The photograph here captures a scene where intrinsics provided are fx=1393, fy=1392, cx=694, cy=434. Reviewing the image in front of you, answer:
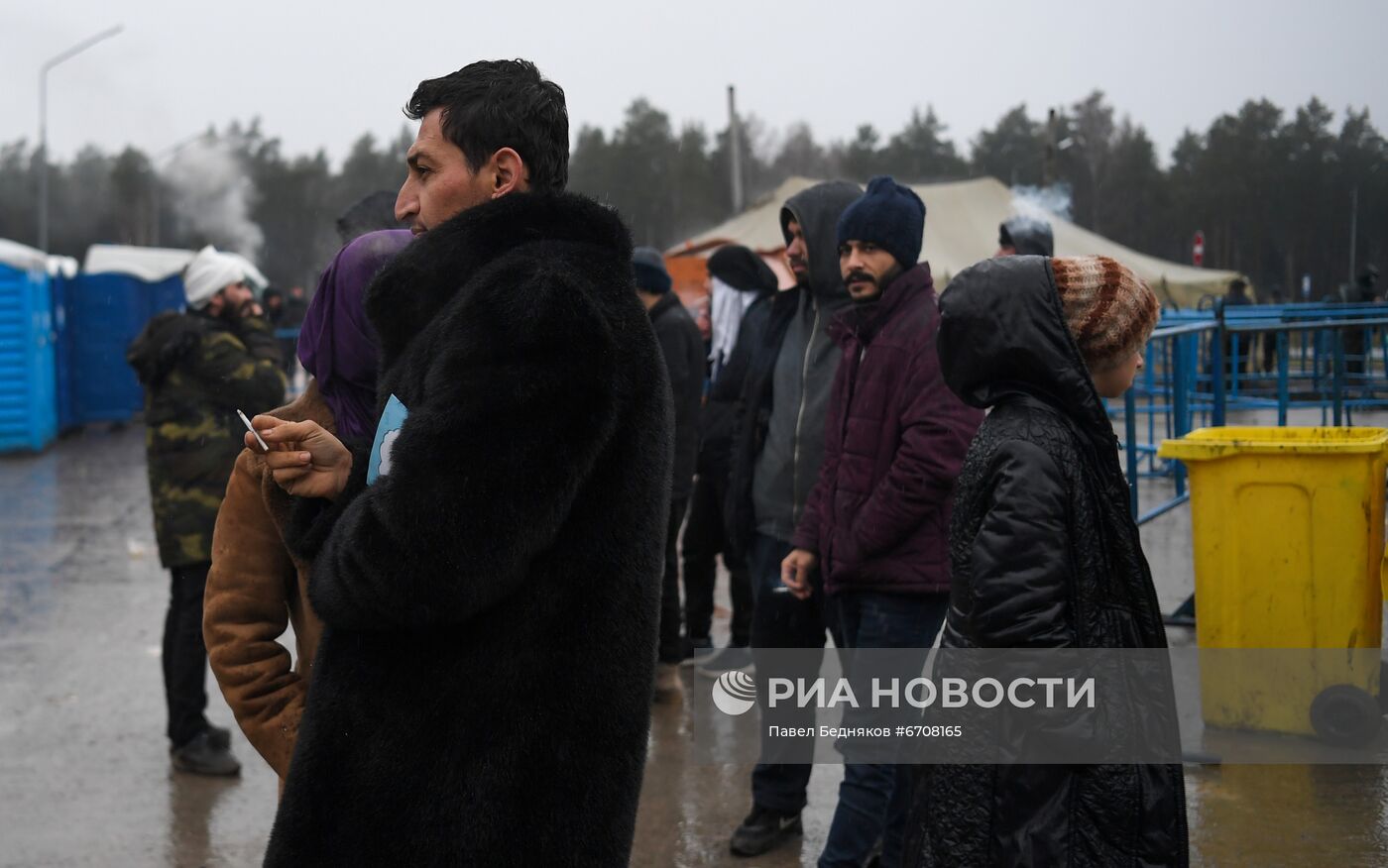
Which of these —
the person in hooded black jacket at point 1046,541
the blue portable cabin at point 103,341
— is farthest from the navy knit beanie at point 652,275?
the blue portable cabin at point 103,341

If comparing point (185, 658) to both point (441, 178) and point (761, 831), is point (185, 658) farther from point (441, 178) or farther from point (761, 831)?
point (441, 178)

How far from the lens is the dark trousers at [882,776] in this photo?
368 centimetres

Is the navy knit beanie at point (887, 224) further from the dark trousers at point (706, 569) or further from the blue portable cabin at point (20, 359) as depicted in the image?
the blue portable cabin at point (20, 359)

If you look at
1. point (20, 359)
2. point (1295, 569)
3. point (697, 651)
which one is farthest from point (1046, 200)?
point (1295, 569)

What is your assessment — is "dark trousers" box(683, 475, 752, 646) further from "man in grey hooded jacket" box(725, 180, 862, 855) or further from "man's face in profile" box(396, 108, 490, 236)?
"man's face in profile" box(396, 108, 490, 236)

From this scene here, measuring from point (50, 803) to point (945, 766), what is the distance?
3.72m

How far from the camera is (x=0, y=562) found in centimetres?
930

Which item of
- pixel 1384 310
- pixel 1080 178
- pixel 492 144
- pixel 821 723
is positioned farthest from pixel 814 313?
pixel 1080 178

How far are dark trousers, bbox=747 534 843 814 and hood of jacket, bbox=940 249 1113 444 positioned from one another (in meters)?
1.81

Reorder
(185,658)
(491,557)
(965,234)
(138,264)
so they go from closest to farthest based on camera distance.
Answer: (491,557), (185,658), (138,264), (965,234)

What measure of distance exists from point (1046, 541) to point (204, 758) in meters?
3.89

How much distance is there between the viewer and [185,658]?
202 inches

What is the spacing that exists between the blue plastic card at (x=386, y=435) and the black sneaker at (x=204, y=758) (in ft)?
11.9

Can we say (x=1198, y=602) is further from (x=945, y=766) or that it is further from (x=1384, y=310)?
(x=1384, y=310)
